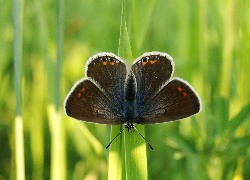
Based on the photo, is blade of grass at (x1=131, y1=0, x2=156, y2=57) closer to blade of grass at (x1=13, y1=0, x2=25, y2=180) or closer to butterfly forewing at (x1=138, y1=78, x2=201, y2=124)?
butterfly forewing at (x1=138, y1=78, x2=201, y2=124)

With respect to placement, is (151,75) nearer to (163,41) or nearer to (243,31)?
(243,31)

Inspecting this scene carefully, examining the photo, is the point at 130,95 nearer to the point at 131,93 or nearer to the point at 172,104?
the point at 131,93

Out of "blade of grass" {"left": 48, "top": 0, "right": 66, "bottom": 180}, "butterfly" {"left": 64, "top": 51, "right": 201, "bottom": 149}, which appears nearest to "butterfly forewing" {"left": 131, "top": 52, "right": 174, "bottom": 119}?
"butterfly" {"left": 64, "top": 51, "right": 201, "bottom": 149}

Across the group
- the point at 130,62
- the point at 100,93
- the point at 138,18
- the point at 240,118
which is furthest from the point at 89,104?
the point at 240,118

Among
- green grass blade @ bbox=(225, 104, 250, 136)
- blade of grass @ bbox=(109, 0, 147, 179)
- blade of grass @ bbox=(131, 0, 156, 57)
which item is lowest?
blade of grass @ bbox=(109, 0, 147, 179)

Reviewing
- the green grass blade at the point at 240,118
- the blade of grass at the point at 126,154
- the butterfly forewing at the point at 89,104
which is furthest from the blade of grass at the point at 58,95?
the green grass blade at the point at 240,118

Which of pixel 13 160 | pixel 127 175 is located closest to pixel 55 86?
pixel 127 175

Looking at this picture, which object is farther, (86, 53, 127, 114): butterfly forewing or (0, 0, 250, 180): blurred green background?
(0, 0, 250, 180): blurred green background
